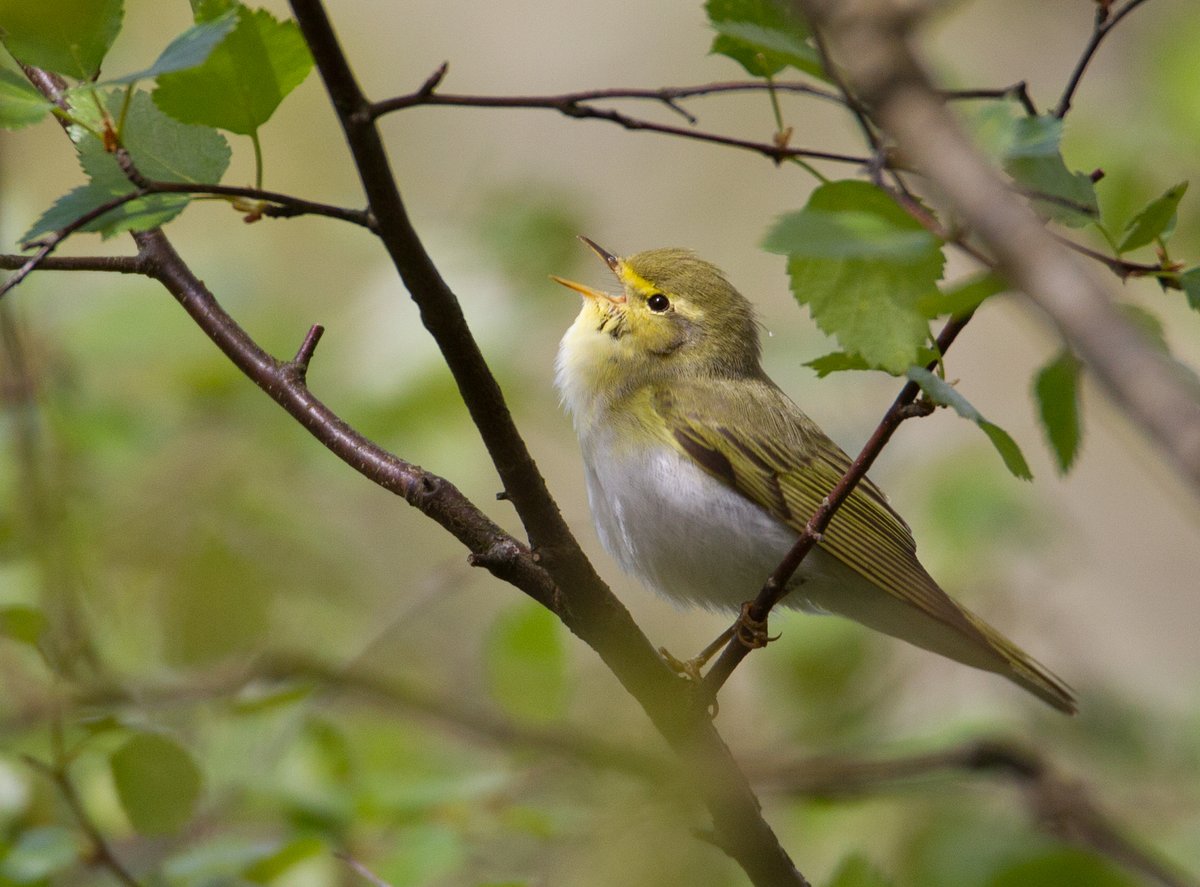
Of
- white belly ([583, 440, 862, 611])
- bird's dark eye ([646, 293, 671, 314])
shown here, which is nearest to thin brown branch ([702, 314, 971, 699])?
white belly ([583, 440, 862, 611])

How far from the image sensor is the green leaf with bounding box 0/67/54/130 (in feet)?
4.41

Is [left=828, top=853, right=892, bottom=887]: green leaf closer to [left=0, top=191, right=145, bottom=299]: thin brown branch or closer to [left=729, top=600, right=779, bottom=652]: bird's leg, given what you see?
[left=729, top=600, right=779, bottom=652]: bird's leg

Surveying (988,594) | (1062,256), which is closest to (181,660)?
(1062,256)

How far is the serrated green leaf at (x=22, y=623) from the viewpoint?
1.73 metres

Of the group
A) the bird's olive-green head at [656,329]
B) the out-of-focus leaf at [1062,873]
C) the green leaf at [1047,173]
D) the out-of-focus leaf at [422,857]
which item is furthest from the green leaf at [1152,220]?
the bird's olive-green head at [656,329]

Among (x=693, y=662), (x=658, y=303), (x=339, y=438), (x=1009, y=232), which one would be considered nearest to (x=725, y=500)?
(x=693, y=662)

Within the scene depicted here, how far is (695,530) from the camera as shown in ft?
9.04

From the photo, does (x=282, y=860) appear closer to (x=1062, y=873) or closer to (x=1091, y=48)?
(x=1062, y=873)

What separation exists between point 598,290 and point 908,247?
2253 mm

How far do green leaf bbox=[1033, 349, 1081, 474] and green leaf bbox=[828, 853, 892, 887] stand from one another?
63 centimetres

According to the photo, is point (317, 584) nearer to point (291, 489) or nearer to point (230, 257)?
point (291, 489)

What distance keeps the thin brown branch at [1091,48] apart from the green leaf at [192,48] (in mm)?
800

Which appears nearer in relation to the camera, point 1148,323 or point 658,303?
point 1148,323

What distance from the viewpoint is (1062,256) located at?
631 millimetres
